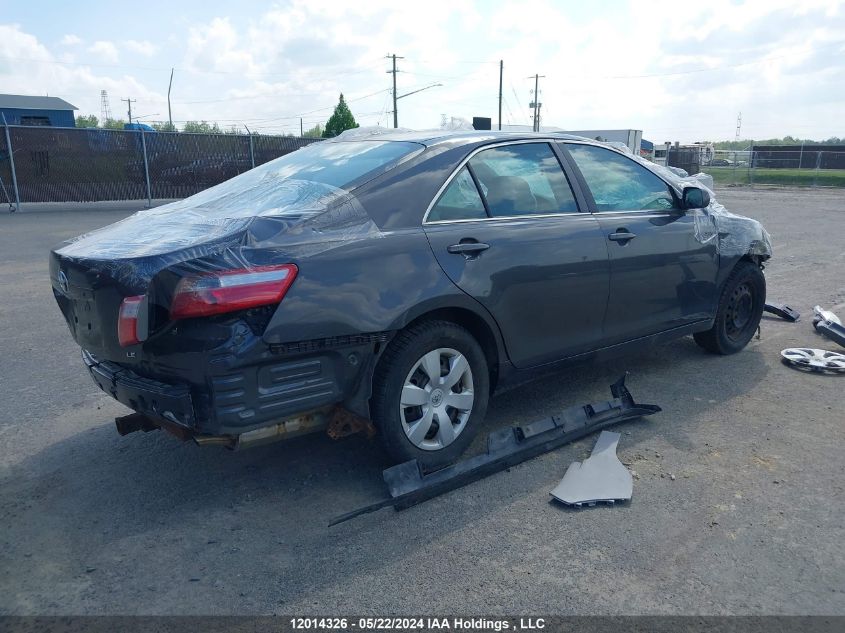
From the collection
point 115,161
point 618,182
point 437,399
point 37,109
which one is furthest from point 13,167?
point 37,109

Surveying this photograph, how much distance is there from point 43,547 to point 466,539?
1.81m

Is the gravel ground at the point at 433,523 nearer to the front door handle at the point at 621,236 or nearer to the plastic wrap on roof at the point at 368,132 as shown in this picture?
the front door handle at the point at 621,236

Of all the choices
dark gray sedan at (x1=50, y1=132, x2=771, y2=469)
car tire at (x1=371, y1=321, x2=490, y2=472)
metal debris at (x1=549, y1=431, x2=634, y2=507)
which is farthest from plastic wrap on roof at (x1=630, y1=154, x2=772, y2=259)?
car tire at (x1=371, y1=321, x2=490, y2=472)

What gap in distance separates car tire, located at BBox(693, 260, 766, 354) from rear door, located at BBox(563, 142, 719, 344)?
1.19 feet

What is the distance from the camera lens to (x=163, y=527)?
3172 millimetres

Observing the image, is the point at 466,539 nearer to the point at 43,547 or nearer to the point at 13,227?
the point at 43,547

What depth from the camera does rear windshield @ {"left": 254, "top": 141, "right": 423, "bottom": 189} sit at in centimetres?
360

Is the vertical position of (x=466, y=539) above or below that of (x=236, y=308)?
below

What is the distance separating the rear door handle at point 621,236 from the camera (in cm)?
432

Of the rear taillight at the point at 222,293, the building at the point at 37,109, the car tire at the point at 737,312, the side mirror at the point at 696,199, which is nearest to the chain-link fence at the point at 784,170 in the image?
the car tire at the point at 737,312

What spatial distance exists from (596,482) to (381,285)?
146 cm

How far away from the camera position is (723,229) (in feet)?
17.0


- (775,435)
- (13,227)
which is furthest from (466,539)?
(13,227)

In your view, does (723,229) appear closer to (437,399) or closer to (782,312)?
(782,312)
